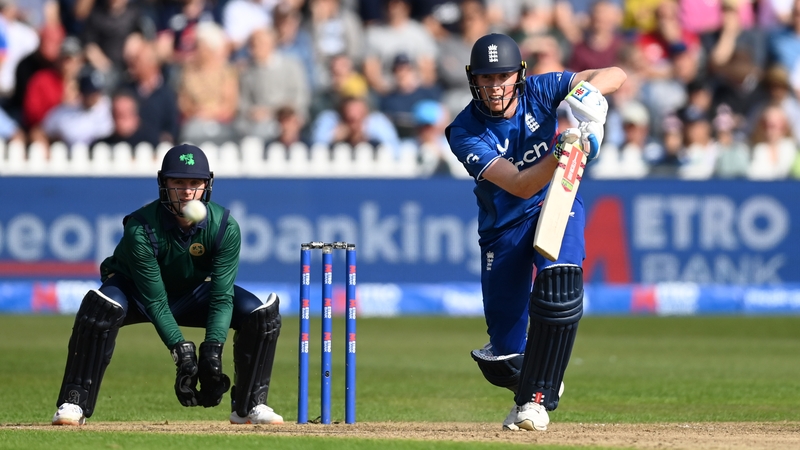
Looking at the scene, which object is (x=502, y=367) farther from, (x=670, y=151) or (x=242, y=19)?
(x=242, y=19)

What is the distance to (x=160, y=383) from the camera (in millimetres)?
10375

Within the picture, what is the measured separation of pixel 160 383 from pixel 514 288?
401cm

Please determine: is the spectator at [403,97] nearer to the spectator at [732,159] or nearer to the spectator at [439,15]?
the spectator at [439,15]

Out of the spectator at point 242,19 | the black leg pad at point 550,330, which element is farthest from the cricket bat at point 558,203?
the spectator at point 242,19

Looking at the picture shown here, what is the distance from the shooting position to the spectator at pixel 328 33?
1747 cm

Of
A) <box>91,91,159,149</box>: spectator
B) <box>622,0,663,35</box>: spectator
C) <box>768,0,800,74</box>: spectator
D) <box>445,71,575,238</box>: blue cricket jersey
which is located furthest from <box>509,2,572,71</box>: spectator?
<box>445,71,575,238</box>: blue cricket jersey

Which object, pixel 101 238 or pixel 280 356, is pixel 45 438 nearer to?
pixel 280 356

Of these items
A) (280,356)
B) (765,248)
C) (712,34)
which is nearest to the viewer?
(280,356)

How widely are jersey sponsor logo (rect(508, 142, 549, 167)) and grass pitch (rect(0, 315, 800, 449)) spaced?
1575mm

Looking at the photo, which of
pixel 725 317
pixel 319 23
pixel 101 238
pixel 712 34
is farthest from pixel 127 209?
pixel 712 34

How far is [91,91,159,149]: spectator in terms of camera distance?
15859 millimetres

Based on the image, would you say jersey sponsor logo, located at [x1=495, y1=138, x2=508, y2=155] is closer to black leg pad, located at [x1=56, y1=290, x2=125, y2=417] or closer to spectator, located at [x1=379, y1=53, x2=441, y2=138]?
black leg pad, located at [x1=56, y1=290, x2=125, y2=417]

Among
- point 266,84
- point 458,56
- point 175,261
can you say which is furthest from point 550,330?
point 458,56

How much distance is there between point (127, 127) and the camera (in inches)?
625
